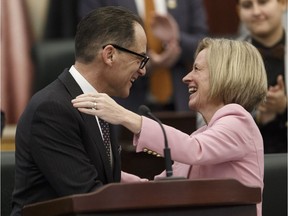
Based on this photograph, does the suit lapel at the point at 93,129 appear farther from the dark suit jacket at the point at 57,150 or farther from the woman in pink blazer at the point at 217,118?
the woman in pink blazer at the point at 217,118

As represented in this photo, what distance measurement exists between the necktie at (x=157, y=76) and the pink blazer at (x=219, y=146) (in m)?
2.79

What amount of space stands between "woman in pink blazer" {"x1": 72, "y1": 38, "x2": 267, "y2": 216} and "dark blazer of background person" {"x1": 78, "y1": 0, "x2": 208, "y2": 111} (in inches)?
95.2

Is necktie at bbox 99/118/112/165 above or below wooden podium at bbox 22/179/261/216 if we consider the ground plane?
below

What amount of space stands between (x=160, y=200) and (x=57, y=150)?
606 millimetres

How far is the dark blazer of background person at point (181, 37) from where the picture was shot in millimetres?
7531

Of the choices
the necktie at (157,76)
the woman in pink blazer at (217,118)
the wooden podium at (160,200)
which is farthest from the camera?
the necktie at (157,76)

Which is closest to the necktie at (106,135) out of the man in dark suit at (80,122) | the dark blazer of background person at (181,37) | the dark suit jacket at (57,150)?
the man in dark suit at (80,122)

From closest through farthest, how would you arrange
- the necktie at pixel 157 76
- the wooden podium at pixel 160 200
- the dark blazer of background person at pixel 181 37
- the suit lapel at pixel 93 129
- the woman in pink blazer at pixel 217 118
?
the wooden podium at pixel 160 200 → the woman in pink blazer at pixel 217 118 → the suit lapel at pixel 93 129 → the dark blazer of background person at pixel 181 37 → the necktie at pixel 157 76

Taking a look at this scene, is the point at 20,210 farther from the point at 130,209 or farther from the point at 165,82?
the point at 165,82

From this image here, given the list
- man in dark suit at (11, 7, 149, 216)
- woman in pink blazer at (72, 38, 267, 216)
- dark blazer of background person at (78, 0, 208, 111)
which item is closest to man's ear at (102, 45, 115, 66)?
man in dark suit at (11, 7, 149, 216)

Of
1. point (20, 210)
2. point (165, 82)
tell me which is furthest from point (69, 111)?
point (165, 82)

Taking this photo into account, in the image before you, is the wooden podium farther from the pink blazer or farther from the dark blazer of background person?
the dark blazer of background person

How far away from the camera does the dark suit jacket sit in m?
4.59

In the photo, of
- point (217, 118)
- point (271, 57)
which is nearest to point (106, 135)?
point (217, 118)
